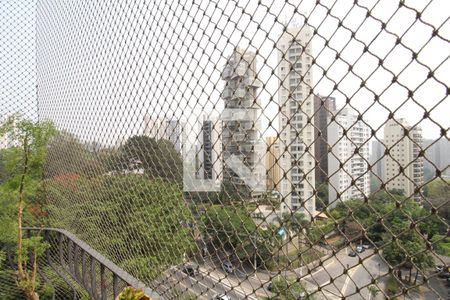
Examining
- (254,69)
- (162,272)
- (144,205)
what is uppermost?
(254,69)

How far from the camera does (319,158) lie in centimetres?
73

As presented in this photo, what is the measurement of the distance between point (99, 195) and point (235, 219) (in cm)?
142

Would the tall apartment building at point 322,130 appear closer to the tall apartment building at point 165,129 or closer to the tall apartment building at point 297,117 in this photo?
the tall apartment building at point 297,117

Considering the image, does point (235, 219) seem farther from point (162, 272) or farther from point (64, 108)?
point (64, 108)

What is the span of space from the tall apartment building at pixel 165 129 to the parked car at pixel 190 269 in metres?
0.49

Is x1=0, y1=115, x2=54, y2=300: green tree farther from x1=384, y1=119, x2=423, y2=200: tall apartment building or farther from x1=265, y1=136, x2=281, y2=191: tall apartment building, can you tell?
x1=384, y1=119, x2=423, y2=200: tall apartment building

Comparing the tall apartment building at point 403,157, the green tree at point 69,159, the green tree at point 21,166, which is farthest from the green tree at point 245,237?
the green tree at point 21,166

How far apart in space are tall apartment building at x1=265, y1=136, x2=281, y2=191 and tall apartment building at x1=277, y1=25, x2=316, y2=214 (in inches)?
0.8

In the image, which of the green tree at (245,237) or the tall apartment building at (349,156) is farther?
the green tree at (245,237)

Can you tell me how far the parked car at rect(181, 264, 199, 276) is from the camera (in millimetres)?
1167

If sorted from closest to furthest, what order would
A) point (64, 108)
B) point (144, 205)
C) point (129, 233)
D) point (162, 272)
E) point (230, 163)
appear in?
point (230, 163), point (162, 272), point (129, 233), point (144, 205), point (64, 108)

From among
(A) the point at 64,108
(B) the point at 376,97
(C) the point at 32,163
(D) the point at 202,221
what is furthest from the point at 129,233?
(B) the point at 376,97

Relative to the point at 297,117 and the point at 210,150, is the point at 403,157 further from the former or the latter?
the point at 210,150

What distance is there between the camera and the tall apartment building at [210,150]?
1086 mm
